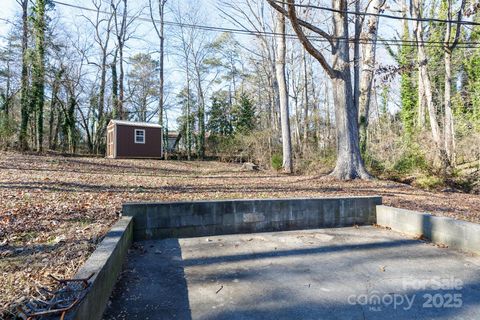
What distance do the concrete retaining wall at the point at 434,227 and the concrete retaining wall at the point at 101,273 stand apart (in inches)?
160

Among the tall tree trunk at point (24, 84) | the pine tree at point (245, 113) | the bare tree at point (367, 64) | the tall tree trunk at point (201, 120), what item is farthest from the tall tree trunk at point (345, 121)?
the tall tree trunk at point (24, 84)

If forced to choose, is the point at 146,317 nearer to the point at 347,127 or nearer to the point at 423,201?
the point at 423,201

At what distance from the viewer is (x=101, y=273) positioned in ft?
6.86

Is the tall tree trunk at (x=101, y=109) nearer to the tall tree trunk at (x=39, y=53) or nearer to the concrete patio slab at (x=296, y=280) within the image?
the tall tree trunk at (x=39, y=53)

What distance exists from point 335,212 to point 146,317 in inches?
144

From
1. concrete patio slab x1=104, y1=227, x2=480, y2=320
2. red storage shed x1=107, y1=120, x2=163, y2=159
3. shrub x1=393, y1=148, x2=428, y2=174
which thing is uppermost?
red storage shed x1=107, y1=120, x2=163, y2=159

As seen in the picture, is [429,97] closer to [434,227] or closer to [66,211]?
[434,227]

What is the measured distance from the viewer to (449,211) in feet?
17.6

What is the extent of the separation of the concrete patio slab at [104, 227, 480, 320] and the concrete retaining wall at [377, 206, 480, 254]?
0.17 metres

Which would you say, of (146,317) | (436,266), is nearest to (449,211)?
(436,266)

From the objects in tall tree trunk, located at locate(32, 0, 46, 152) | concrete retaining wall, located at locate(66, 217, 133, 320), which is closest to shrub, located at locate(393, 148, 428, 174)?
concrete retaining wall, located at locate(66, 217, 133, 320)

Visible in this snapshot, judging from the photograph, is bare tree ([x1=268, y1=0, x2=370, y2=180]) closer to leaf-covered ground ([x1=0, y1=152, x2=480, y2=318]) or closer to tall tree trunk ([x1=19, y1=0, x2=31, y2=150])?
leaf-covered ground ([x1=0, y1=152, x2=480, y2=318])

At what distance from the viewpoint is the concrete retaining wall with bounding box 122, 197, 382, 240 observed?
4.22m

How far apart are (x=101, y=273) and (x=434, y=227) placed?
165 inches
